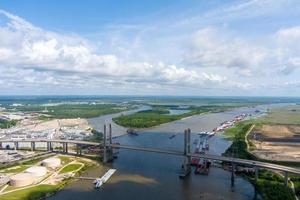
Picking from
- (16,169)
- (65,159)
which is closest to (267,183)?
(65,159)

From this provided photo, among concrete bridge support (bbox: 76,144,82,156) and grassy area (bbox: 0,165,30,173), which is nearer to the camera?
grassy area (bbox: 0,165,30,173)

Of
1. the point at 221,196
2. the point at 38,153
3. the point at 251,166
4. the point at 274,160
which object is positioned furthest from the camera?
the point at 38,153

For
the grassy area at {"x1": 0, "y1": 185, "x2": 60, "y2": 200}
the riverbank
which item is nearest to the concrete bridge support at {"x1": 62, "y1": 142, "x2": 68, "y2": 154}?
the riverbank

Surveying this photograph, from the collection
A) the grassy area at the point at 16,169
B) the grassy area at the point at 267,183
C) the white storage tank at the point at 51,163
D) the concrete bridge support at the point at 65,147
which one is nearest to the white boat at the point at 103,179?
the white storage tank at the point at 51,163

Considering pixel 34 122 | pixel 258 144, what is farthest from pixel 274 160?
pixel 34 122

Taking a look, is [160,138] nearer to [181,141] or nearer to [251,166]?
[181,141]

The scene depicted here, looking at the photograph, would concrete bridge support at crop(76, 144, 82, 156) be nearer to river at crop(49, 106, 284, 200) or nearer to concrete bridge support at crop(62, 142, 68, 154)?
concrete bridge support at crop(62, 142, 68, 154)

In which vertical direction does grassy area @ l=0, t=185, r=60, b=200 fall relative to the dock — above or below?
below
